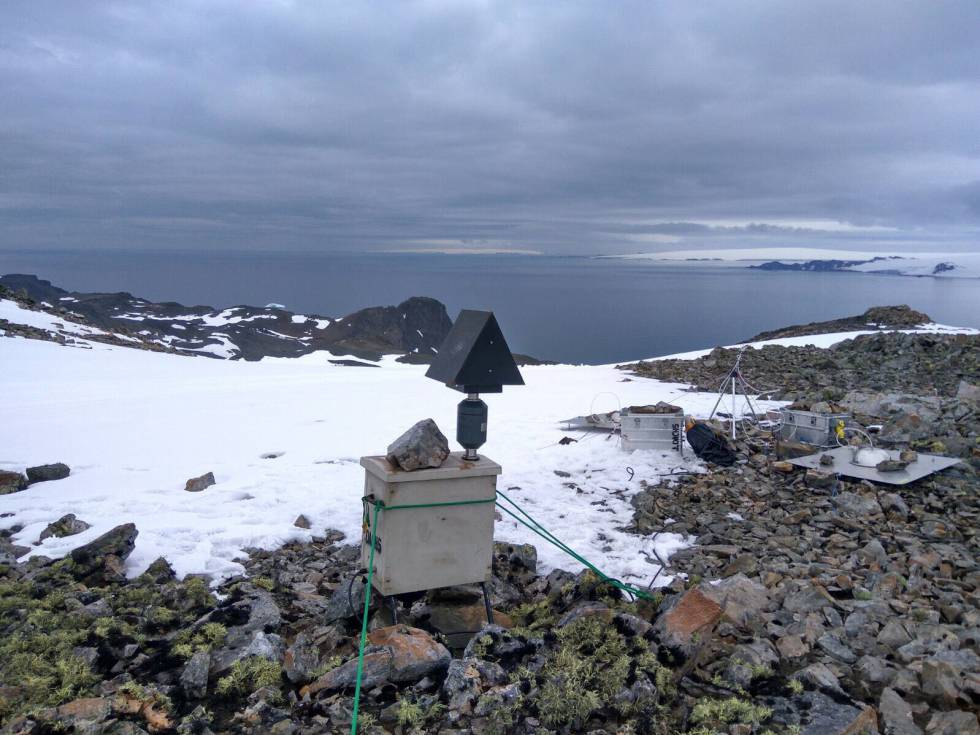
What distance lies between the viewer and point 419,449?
546cm

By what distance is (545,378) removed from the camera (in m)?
22.8

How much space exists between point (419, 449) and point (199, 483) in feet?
17.6

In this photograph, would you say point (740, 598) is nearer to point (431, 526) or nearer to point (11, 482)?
point (431, 526)

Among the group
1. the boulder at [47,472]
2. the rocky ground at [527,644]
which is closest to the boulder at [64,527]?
the rocky ground at [527,644]

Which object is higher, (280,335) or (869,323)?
(869,323)

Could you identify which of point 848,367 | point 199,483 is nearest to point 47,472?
point 199,483

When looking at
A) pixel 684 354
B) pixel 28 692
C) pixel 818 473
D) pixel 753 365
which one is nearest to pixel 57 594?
pixel 28 692

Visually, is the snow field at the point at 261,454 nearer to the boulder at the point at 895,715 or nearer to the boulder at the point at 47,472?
the boulder at the point at 47,472

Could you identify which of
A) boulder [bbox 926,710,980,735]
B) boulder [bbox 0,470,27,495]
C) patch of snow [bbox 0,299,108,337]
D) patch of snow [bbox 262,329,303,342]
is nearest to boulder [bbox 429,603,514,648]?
boulder [bbox 926,710,980,735]

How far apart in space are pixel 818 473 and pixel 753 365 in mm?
12369

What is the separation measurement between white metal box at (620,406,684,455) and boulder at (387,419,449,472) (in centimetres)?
651

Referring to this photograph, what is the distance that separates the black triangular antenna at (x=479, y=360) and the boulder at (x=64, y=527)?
468 cm

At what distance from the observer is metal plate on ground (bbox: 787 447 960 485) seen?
9.16 metres

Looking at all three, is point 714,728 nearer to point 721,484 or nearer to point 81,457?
point 721,484
